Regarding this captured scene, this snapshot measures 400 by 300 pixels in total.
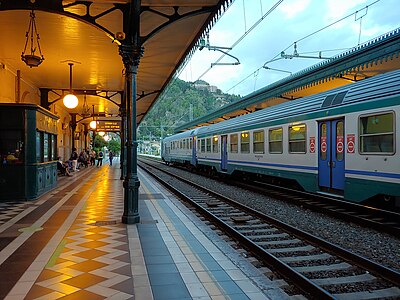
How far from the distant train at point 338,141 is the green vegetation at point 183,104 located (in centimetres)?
2681

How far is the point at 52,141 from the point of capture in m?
13.0

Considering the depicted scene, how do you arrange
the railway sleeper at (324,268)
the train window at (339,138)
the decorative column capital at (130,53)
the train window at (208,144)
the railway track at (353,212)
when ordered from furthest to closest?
the train window at (208,144)
the train window at (339,138)
the decorative column capital at (130,53)
the railway track at (353,212)
the railway sleeper at (324,268)

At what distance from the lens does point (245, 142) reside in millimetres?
14906

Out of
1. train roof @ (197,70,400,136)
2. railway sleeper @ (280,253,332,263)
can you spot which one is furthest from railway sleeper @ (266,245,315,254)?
train roof @ (197,70,400,136)

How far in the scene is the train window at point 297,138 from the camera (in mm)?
10578

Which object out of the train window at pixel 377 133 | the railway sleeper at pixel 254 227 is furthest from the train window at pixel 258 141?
the railway sleeper at pixel 254 227

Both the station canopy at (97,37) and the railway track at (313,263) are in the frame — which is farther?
the station canopy at (97,37)

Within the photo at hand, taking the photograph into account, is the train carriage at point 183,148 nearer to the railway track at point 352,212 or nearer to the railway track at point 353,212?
the railway track at point 352,212

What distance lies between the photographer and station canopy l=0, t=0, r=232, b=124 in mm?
7652

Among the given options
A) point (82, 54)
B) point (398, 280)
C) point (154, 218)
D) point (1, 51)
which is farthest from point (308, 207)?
point (1, 51)

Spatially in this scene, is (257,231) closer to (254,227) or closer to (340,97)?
(254,227)

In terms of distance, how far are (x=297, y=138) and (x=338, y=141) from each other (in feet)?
6.40

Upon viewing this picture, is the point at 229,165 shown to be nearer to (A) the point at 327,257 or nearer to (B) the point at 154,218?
(B) the point at 154,218

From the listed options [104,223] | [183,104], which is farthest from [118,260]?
[183,104]
